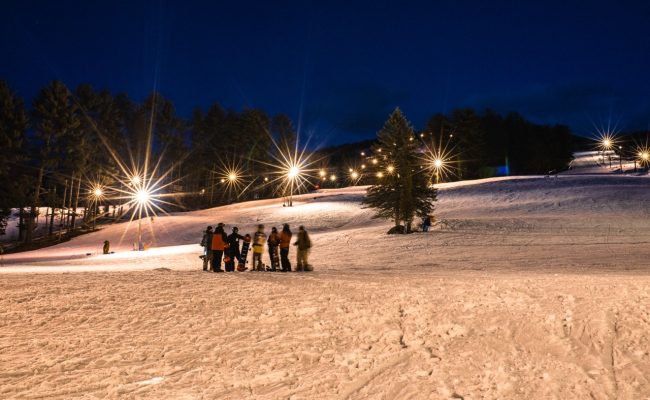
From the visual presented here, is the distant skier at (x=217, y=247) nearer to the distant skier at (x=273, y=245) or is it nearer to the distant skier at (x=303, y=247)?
the distant skier at (x=273, y=245)

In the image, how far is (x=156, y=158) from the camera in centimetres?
7262

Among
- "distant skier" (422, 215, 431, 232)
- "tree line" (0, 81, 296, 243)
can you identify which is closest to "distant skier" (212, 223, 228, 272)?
"distant skier" (422, 215, 431, 232)

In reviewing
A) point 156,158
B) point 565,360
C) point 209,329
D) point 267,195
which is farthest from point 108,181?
point 565,360

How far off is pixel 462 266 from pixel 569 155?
267 ft

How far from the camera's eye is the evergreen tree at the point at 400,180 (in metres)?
29.5

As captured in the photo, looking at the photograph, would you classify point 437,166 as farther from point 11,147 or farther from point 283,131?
point 11,147

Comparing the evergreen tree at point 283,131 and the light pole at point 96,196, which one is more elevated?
the evergreen tree at point 283,131

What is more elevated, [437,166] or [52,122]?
[52,122]

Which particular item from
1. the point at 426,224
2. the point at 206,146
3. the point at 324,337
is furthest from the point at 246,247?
the point at 206,146

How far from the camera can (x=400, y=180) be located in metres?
30.0

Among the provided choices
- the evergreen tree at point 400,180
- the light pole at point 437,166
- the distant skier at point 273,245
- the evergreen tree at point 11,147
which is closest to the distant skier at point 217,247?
the distant skier at point 273,245

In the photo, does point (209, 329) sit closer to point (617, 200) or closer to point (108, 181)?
point (617, 200)

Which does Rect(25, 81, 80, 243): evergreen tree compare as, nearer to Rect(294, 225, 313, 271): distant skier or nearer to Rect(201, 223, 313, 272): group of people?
Rect(201, 223, 313, 272): group of people

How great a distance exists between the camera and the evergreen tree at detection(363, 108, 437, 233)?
2952cm
